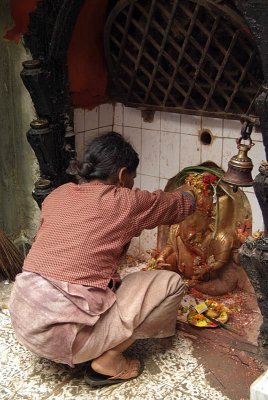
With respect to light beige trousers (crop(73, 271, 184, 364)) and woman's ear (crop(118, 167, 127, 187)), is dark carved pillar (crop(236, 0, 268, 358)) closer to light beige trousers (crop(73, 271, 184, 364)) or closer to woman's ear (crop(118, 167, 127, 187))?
light beige trousers (crop(73, 271, 184, 364))

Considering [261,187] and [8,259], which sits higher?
[261,187]

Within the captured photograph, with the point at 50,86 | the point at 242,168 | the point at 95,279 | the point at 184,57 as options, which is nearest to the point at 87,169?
the point at 95,279

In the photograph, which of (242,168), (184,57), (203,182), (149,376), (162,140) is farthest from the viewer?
(162,140)

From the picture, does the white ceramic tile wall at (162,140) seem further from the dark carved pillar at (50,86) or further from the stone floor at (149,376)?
the stone floor at (149,376)

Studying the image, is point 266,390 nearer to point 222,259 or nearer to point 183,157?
point 222,259

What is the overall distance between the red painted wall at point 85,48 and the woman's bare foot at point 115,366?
1.83 metres

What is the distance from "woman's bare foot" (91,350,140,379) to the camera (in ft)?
8.20

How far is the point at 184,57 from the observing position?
315 cm

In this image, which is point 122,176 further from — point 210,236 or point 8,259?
point 8,259

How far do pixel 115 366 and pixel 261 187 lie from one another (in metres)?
1.15

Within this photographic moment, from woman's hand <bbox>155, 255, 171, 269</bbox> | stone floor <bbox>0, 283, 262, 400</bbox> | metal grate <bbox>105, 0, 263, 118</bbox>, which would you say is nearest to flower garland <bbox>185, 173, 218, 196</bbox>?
metal grate <bbox>105, 0, 263, 118</bbox>

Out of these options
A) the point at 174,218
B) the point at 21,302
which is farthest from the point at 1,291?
the point at 174,218

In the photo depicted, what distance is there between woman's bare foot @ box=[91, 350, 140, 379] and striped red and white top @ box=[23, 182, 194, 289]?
14.8 inches

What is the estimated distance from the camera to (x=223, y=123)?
3.30 meters
